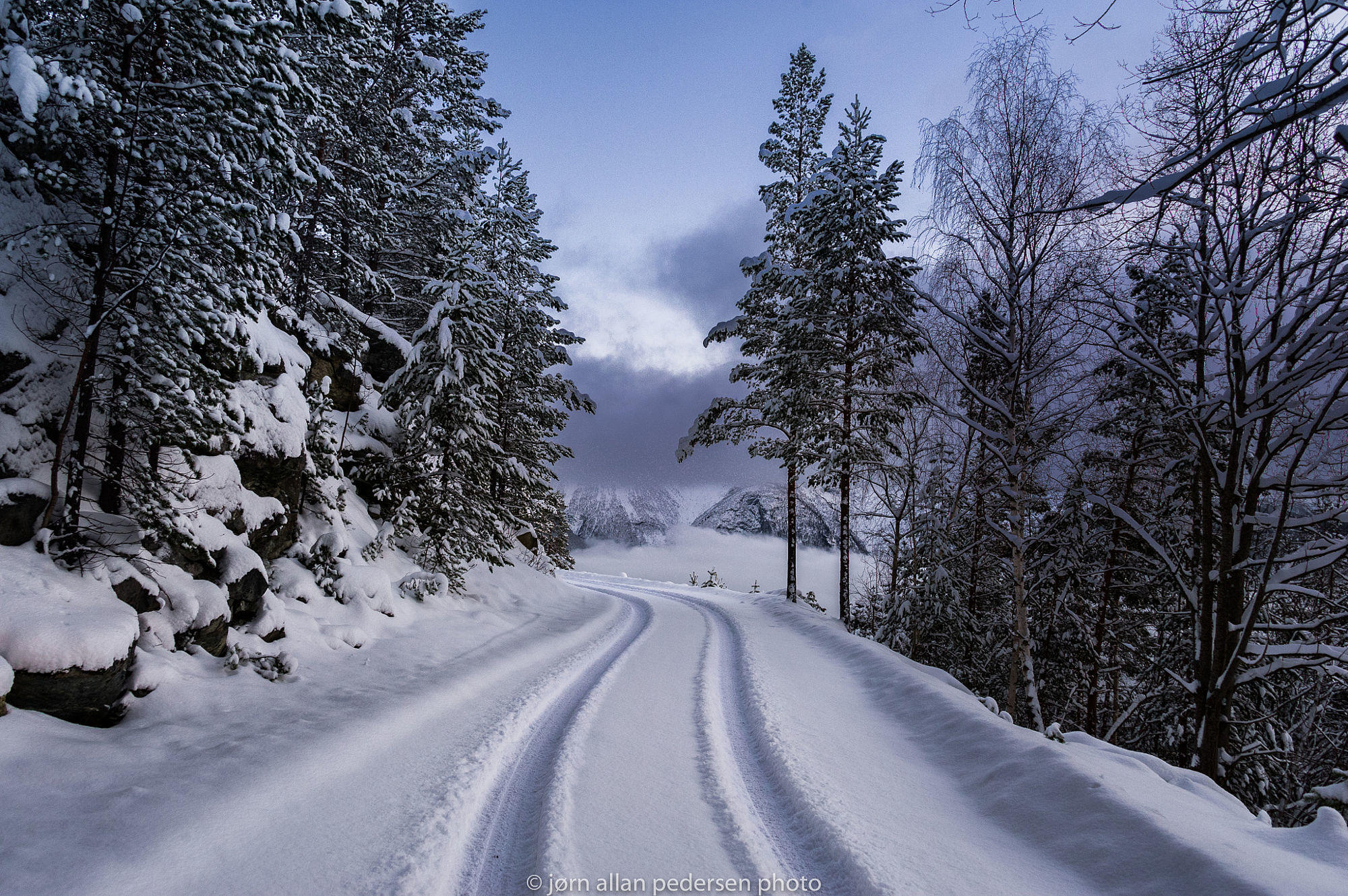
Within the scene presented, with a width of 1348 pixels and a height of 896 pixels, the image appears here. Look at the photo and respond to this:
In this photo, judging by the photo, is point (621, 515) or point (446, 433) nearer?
point (446, 433)

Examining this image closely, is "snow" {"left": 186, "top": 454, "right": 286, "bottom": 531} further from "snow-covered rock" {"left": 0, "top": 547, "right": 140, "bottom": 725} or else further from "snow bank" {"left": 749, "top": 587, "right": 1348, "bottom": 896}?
"snow bank" {"left": 749, "top": 587, "right": 1348, "bottom": 896}

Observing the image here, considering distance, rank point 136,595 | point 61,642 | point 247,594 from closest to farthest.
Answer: point 61,642 → point 136,595 → point 247,594

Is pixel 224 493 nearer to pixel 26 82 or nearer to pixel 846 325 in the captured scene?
pixel 26 82

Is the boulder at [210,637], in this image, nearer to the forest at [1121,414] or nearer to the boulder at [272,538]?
the boulder at [272,538]

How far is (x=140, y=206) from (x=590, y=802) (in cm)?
841

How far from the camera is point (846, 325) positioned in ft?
51.9

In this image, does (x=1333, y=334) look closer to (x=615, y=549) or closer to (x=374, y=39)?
(x=374, y=39)

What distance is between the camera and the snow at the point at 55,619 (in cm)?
445

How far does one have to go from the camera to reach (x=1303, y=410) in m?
5.62

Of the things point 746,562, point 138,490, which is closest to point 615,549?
point 746,562

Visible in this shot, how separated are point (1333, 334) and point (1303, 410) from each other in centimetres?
98

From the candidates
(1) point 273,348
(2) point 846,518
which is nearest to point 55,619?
(1) point 273,348

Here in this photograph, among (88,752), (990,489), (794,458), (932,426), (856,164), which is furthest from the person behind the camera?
(794,458)

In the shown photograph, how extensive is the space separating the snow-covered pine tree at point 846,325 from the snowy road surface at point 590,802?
369 inches
